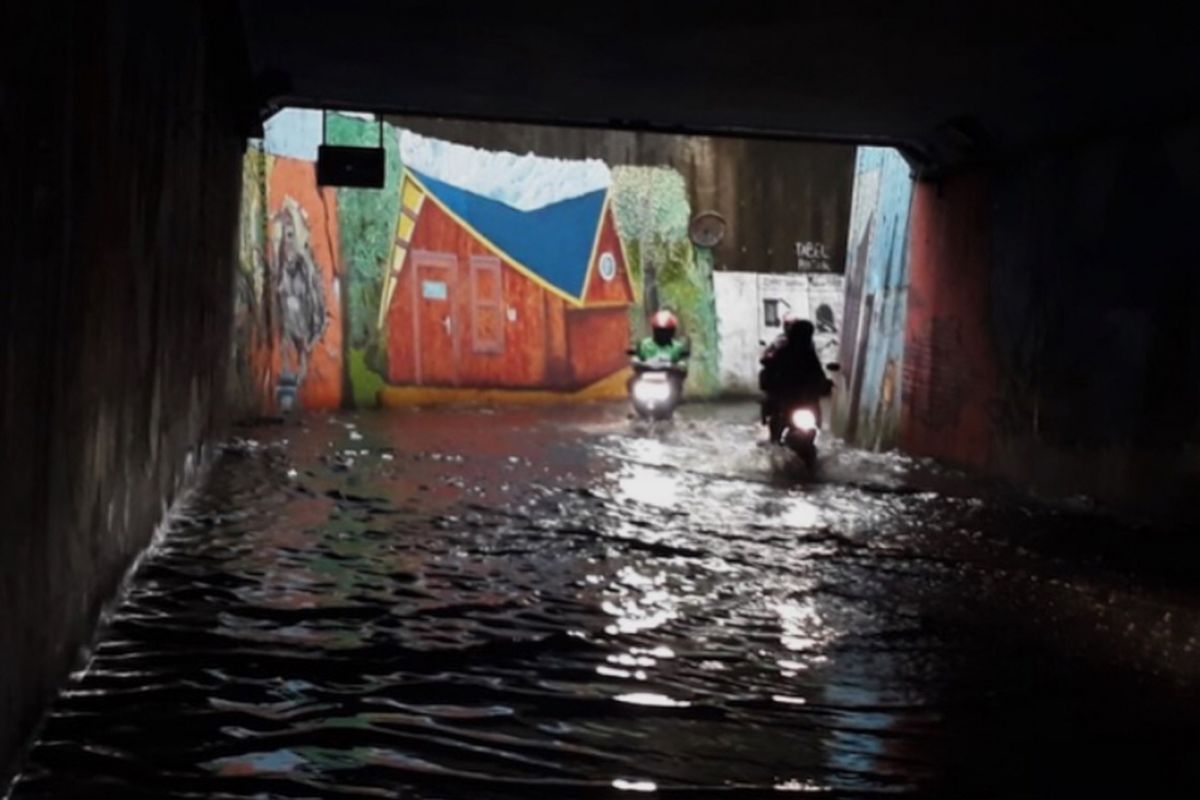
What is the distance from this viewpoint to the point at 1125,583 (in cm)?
702

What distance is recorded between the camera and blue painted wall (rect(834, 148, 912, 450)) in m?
13.9

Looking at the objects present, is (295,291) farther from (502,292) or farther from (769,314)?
(769,314)

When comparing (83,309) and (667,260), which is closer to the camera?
Answer: (83,309)

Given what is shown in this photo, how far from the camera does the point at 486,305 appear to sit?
20078 millimetres

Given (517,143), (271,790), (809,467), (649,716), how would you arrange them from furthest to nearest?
(517,143)
(809,467)
(649,716)
(271,790)

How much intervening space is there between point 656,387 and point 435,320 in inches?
183

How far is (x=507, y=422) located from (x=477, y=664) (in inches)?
475

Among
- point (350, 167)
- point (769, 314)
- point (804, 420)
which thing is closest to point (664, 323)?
point (804, 420)

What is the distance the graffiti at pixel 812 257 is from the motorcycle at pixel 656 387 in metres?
7.10

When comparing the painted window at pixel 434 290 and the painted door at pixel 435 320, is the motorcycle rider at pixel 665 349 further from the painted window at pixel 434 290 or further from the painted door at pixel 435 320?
the painted window at pixel 434 290

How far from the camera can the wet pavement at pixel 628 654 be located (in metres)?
3.75

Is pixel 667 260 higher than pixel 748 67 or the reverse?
the reverse

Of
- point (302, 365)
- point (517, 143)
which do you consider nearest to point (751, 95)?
point (302, 365)

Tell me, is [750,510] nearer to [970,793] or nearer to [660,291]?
[970,793]
